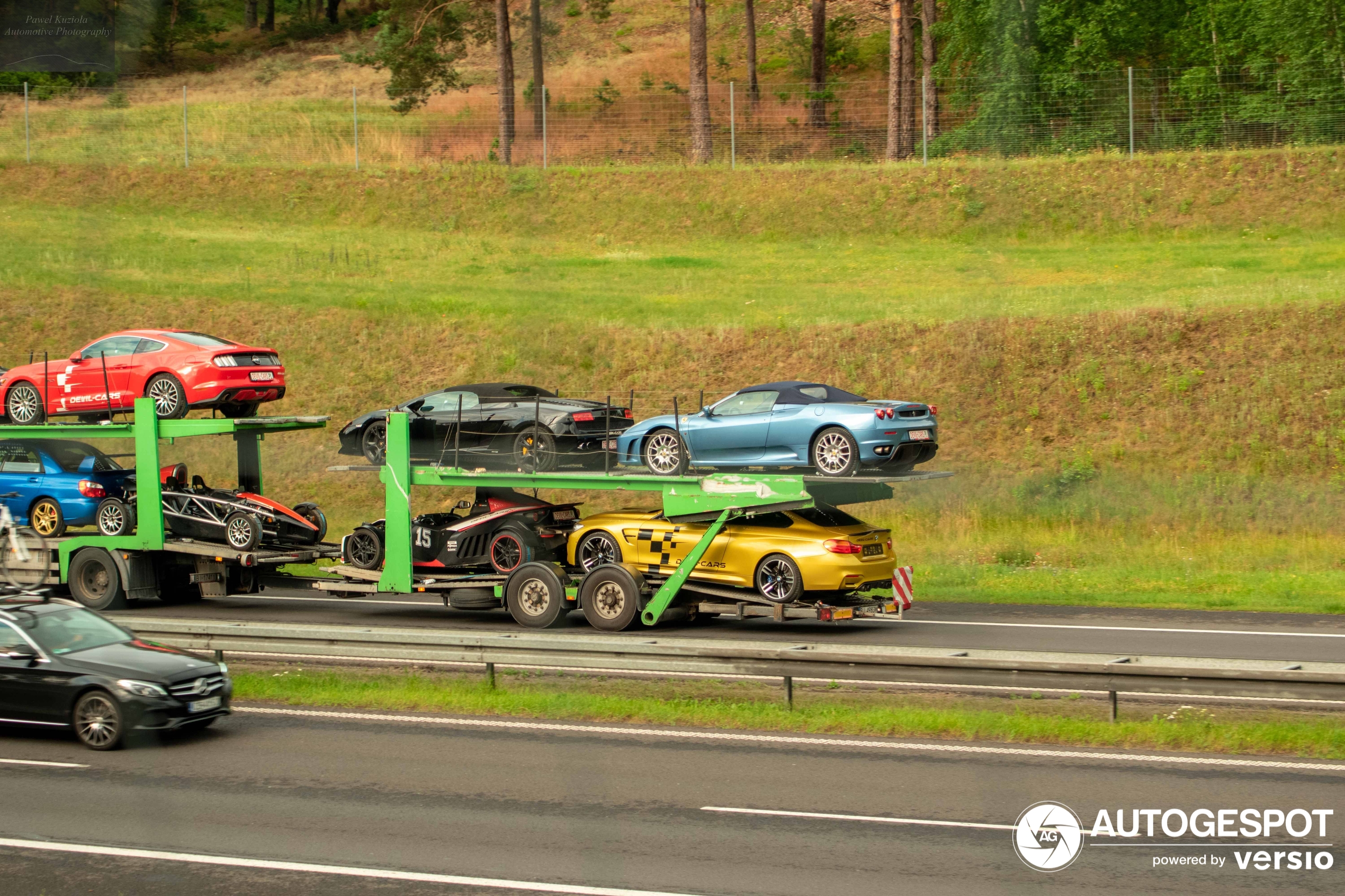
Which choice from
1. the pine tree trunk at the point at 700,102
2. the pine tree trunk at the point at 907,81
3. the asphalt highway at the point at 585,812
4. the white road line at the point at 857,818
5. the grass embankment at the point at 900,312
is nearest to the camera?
the asphalt highway at the point at 585,812

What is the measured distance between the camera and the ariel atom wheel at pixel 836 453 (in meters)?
15.3

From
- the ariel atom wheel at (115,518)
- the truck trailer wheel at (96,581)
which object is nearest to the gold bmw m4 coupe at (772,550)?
the ariel atom wheel at (115,518)

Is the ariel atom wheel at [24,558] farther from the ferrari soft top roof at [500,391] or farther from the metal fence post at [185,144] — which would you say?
the metal fence post at [185,144]

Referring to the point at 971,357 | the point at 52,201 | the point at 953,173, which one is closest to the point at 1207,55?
the point at 953,173

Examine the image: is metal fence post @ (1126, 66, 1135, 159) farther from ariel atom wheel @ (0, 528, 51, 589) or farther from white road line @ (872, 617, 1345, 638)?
ariel atom wheel @ (0, 528, 51, 589)

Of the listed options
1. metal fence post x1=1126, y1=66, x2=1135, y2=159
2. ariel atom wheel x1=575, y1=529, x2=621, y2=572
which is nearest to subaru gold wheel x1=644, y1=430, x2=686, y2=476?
ariel atom wheel x1=575, y1=529, x2=621, y2=572

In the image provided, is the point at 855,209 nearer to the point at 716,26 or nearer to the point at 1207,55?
the point at 1207,55

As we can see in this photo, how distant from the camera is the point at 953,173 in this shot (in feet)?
127

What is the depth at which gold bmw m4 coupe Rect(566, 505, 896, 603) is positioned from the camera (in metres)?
15.0

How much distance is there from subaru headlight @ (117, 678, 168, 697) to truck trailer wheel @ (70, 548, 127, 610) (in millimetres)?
7495

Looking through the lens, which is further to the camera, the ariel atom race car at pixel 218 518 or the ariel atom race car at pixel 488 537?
the ariel atom race car at pixel 218 518

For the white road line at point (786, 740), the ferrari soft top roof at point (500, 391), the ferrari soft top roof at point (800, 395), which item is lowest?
the white road line at point (786, 740)

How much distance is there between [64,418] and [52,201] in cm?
2626

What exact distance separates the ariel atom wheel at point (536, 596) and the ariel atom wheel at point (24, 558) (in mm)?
6905
